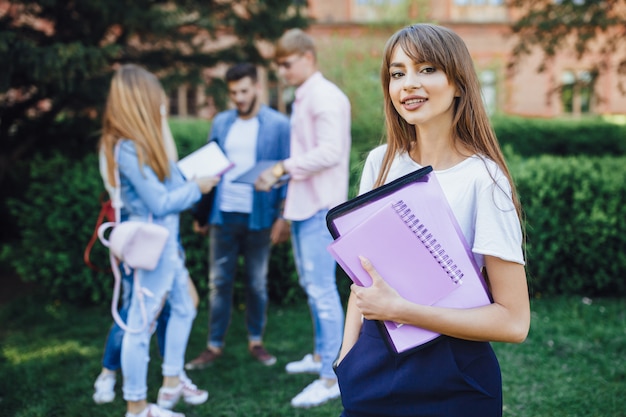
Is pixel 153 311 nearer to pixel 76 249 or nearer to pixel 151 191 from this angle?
pixel 151 191

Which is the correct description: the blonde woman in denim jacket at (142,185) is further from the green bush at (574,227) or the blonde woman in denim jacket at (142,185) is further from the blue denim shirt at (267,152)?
the green bush at (574,227)

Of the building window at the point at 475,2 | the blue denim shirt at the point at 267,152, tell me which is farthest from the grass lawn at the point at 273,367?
the building window at the point at 475,2

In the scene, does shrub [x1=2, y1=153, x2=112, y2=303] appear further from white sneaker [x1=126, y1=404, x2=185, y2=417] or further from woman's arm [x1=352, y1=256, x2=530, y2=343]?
woman's arm [x1=352, y1=256, x2=530, y2=343]

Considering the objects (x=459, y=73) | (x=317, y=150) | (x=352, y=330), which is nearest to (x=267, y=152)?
(x=317, y=150)

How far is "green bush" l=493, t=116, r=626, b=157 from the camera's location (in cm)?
1405

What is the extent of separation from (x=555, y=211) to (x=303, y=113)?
3.19 meters

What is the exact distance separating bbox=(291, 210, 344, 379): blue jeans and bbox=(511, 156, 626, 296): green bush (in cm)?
269

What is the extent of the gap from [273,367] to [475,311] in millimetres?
2988

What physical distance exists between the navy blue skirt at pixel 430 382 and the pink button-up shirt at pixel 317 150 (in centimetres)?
200

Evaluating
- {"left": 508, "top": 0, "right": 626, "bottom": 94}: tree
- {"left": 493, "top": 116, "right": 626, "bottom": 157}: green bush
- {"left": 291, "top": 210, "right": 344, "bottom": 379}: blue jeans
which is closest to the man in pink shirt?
{"left": 291, "top": 210, "right": 344, "bottom": 379}: blue jeans

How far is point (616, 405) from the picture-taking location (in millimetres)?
3441

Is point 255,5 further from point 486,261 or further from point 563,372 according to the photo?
point 486,261

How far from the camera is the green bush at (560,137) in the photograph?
46.1ft

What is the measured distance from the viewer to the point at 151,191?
311 centimetres
